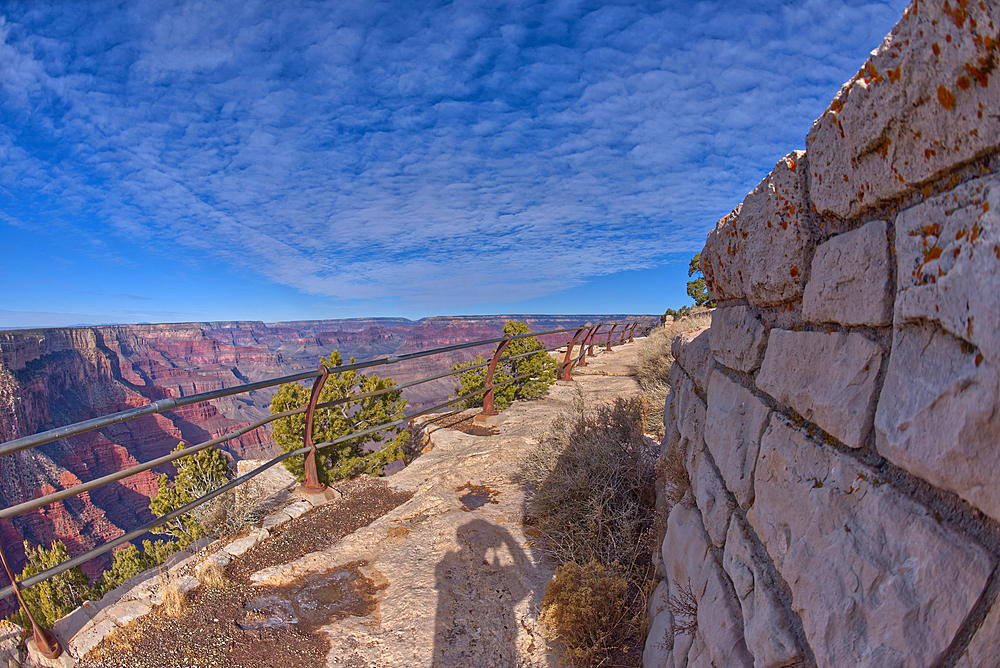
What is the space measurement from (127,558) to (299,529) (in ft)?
27.0

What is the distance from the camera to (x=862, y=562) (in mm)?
773

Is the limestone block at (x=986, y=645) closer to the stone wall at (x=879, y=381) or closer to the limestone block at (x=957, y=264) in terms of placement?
the stone wall at (x=879, y=381)

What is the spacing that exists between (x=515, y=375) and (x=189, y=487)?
14.6 feet

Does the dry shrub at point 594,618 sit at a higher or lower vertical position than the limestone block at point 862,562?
lower

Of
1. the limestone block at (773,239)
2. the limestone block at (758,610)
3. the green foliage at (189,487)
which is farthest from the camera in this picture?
the green foliage at (189,487)

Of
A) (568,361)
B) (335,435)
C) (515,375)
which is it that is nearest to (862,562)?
(335,435)

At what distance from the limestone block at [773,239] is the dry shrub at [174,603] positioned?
9.90ft

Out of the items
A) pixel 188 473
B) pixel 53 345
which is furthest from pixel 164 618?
pixel 53 345

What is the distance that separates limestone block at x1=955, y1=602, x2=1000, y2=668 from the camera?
1.86 ft

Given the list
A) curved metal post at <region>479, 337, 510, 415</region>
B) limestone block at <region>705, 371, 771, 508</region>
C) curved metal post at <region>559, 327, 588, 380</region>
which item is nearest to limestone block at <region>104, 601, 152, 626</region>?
limestone block at <region>705, 371, 771, 508</region>

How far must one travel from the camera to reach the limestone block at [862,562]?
0.63 metres

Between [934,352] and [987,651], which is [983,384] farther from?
[987,651]

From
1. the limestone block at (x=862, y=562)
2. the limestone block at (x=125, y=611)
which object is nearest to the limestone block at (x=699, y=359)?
the limestone block at (x=862, y=562)

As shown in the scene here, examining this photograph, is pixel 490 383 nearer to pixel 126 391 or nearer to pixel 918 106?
pixel 918 106
